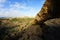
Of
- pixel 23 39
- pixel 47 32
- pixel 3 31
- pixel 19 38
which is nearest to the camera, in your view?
pixel 47 32

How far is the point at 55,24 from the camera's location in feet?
18.8

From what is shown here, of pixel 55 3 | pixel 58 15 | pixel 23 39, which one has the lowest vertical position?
pixel 23 39

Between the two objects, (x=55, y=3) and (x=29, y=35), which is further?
(x=55, y=3)

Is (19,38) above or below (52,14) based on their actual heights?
below

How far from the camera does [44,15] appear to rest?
282 inches

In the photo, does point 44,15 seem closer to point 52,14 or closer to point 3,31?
point 52,14

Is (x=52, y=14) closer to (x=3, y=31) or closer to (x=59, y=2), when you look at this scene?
(x=59, y=2)

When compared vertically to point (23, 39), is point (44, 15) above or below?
above

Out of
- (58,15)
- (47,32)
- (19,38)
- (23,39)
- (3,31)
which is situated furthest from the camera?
(3,31)

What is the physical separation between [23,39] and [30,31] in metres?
0.41

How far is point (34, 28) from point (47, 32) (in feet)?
2.17

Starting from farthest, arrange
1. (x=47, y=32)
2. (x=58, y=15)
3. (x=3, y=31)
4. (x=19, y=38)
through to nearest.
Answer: (x=3, y=31)
(x=58, y=15)
(x=19, y=38)
(x=47, y=32)

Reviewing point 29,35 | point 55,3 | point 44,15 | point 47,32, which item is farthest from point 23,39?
point 55,3

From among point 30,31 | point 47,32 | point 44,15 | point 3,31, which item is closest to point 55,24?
point 47,32
